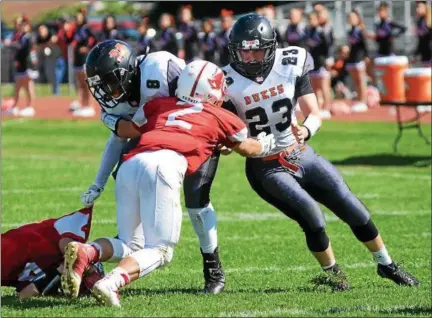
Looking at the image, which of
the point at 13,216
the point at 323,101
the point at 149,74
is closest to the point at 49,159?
the point at 13,216

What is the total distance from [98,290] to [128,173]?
673 mm

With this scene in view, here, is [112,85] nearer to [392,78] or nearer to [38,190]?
[38,190]

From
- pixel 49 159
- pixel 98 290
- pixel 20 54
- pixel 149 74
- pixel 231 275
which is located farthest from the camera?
pixel 20 54

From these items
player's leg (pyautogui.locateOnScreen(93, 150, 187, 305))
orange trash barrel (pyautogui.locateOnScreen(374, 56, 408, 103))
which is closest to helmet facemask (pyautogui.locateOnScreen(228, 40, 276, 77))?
player's leg (pyautogui.locateOnScreen(93, 150, 187, 305))

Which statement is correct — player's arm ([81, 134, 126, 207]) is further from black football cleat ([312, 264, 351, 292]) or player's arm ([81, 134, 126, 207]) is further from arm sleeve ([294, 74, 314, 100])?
black football cleat ([312, 264, 351, 292])

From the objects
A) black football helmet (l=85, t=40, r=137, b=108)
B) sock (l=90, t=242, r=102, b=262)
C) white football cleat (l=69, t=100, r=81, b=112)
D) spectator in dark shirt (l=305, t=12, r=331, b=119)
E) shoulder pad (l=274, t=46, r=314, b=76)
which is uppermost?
black football helmet (l=85, t=40, r=137, b=108)

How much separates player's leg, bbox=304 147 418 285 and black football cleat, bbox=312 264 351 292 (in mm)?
308

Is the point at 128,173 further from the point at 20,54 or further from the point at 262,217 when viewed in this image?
the point at 20,54

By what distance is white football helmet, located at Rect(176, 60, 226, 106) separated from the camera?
19.8ft

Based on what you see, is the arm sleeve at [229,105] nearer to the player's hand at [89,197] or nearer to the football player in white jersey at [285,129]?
the football player in white jersey at [285,129]

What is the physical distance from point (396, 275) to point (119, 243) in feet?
6.45

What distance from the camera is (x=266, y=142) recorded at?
20.5 feet

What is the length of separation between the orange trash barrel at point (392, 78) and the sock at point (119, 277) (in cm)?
897

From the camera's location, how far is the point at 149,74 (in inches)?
247
